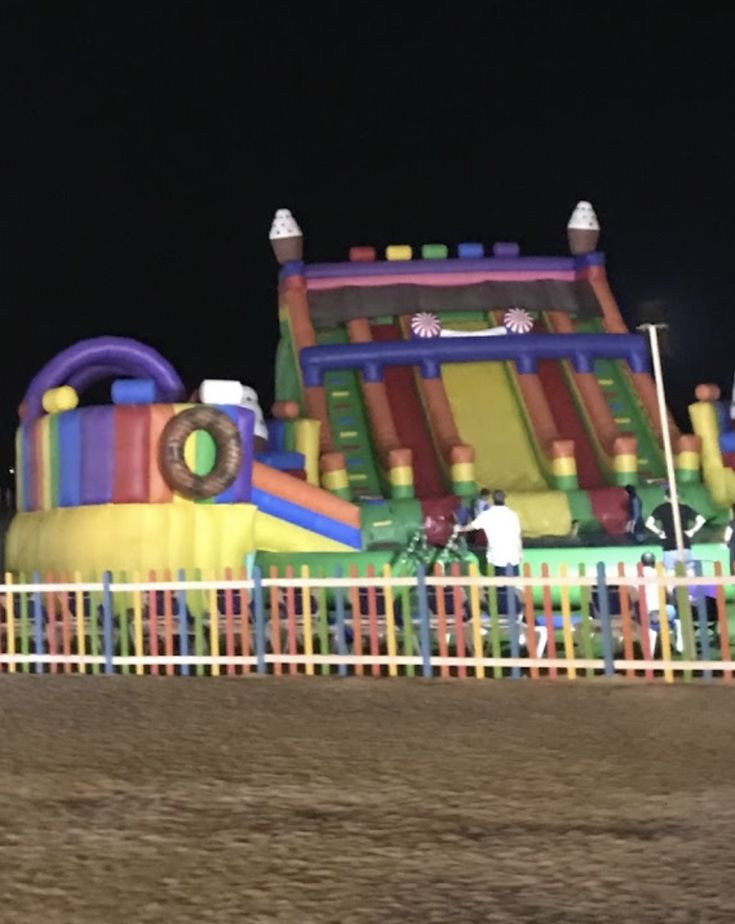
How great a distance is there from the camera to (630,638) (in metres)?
6.62

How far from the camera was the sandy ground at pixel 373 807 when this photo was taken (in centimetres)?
292

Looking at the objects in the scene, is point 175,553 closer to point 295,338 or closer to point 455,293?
point 295,338

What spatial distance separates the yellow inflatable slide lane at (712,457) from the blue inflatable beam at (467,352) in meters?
1.84

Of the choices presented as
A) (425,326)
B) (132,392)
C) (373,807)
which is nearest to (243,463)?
(132,392)

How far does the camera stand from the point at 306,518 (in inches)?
425

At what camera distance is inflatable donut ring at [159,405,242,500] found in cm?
977

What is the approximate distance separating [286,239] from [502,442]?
510 cm

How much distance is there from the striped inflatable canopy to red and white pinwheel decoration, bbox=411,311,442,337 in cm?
564

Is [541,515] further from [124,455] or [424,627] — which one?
[424,627]

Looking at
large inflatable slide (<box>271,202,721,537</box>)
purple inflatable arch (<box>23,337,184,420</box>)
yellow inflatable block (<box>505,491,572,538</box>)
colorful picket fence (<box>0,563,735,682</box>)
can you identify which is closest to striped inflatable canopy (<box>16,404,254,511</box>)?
purple inflatable arch (<box>23,337,184,420</box>)

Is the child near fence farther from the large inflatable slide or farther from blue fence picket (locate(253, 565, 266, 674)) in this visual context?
the large inflatable slide

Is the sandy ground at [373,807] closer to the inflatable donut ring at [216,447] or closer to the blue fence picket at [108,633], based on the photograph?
the blue fence picket at [108,633]

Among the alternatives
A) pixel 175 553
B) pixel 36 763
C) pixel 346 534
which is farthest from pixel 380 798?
pixel 346 534

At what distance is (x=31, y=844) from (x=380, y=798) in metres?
1.31
